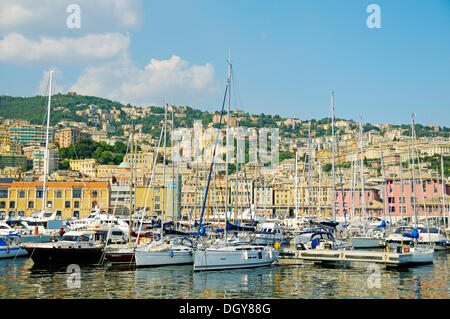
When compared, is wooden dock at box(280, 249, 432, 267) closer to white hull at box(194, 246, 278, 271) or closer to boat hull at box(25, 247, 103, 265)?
white hull at box(194, 246, 278, 271)

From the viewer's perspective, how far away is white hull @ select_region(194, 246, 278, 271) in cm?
2625

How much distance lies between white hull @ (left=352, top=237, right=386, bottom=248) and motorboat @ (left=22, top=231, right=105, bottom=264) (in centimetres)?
2152

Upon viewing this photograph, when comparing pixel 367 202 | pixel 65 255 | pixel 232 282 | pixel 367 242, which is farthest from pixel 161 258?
pixel 367 202

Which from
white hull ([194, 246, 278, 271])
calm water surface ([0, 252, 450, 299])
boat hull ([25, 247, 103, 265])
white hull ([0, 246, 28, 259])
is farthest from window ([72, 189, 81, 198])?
white hull ([194, 246, 278, 271])

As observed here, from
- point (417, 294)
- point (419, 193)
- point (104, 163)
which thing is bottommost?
point (417, 294)

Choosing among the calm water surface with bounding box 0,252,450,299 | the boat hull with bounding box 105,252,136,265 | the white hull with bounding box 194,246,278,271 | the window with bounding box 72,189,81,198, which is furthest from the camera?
the window with bounding box 72,189,81,198

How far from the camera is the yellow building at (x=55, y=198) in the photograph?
270ft

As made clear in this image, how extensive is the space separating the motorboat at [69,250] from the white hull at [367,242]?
21523mm

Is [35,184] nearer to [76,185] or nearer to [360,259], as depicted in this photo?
[76,185]

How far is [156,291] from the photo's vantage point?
2095 centimetres
